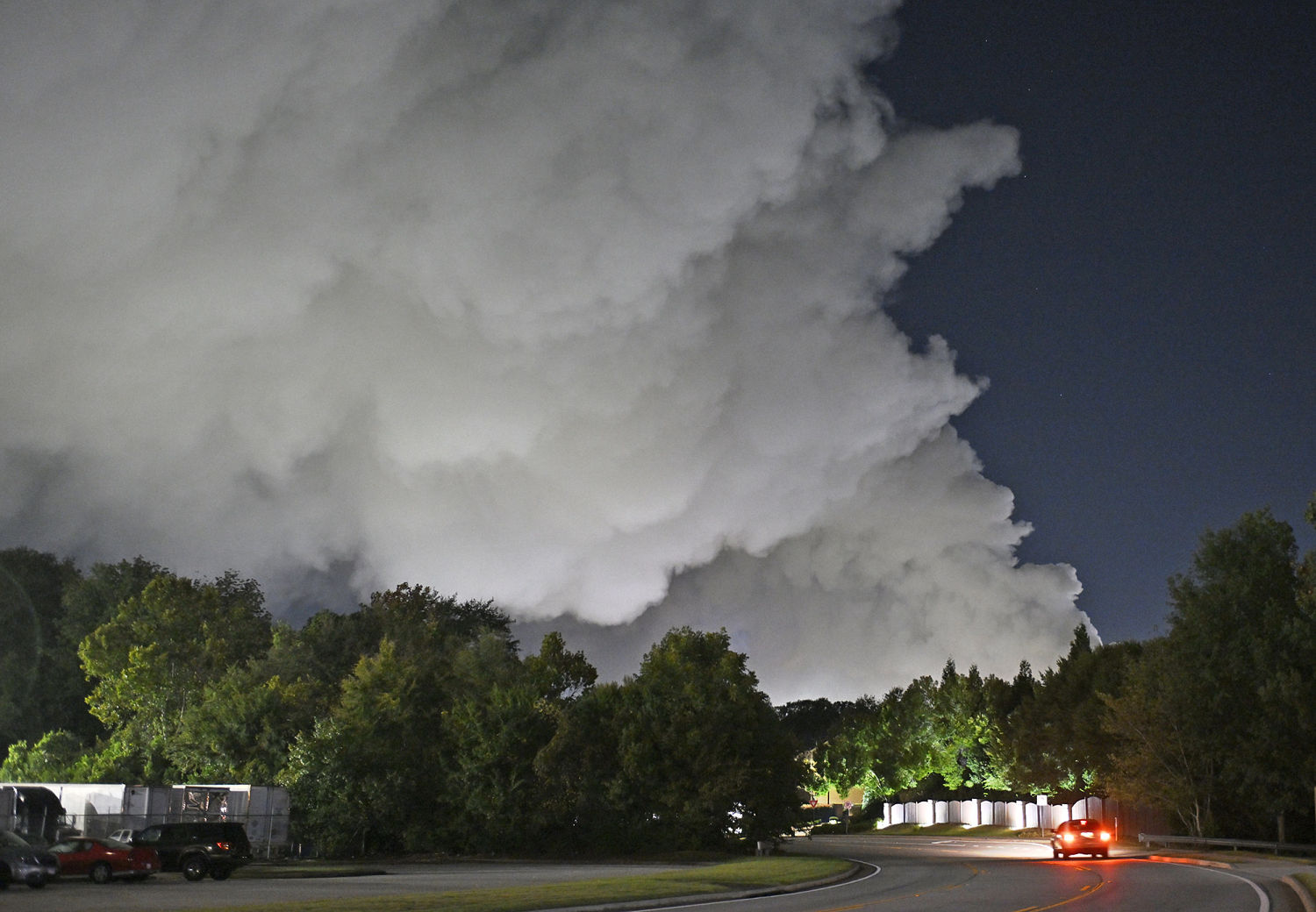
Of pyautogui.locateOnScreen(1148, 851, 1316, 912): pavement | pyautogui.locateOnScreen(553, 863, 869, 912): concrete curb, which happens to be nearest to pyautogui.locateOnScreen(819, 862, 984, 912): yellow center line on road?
pyautogui.locateOnScreen(553, 863, 869, 912): concrete curb

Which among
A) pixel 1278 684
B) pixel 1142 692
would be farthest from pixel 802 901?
pixel 1142 692

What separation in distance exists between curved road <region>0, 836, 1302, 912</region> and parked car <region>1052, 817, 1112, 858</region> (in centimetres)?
69

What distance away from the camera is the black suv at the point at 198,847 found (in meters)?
38.8

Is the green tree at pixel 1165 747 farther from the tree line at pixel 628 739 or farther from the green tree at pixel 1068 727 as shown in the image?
the green tree at pixel 1068 727

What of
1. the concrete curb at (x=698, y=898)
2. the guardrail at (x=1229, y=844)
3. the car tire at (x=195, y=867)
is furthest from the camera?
the guardrail at (x=1229, y=844)

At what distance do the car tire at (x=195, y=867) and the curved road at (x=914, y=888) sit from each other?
581 millimetres

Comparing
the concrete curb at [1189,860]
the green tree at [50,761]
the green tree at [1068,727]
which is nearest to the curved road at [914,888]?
the concrete curb at [1189,860]

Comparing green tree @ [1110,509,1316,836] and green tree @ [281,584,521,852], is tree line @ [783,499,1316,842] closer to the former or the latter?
green tree @ [1110,509,1316,836]

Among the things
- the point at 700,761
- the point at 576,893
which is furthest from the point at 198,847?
the point at 700,761

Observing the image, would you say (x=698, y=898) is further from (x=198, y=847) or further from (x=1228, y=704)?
(x=1228, y=704)

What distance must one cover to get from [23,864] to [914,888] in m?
23.7

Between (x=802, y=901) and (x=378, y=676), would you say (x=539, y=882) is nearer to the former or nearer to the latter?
(x=802, y=901)

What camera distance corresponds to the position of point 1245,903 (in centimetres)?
2553

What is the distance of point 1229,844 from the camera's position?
175 feet
